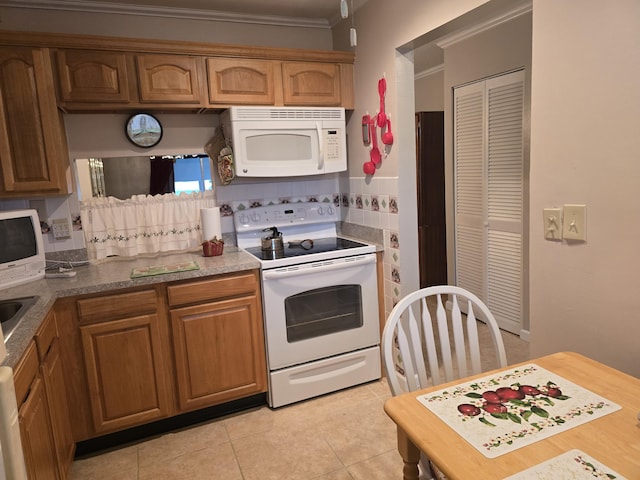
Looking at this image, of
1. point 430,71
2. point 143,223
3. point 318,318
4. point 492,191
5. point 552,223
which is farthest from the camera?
point 430,71

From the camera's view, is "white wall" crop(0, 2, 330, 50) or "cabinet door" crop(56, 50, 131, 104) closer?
"cabinet door" crop(56, 50, 131, 104)

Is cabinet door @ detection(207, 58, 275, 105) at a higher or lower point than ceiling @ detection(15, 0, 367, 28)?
lower

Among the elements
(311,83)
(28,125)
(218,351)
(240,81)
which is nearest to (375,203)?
(311,83)

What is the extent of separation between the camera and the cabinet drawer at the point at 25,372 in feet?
4.50

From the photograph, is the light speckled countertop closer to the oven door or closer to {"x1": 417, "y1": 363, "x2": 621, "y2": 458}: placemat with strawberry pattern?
the oven door

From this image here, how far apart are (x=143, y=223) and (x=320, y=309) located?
1247 millimetres

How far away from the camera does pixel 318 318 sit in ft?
8.56

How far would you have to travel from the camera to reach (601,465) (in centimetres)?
87

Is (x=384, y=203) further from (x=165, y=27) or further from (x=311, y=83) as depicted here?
(x=165, y=27)

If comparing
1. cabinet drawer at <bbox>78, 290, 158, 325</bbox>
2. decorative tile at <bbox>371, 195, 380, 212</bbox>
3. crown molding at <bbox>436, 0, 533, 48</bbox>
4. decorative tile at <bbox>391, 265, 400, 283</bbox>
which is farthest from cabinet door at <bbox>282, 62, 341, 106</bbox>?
cabinet drawer at <bbox>78, 290, 158, 325</bbox>

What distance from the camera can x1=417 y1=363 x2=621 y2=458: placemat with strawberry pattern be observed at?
98cm

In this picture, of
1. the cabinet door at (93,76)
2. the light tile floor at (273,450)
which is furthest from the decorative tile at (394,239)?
the cabinet door at (93,76)

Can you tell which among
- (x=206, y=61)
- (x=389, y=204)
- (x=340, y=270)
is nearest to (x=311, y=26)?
(x=206, y=61)

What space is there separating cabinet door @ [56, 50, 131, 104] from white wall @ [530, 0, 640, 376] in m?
2.05
